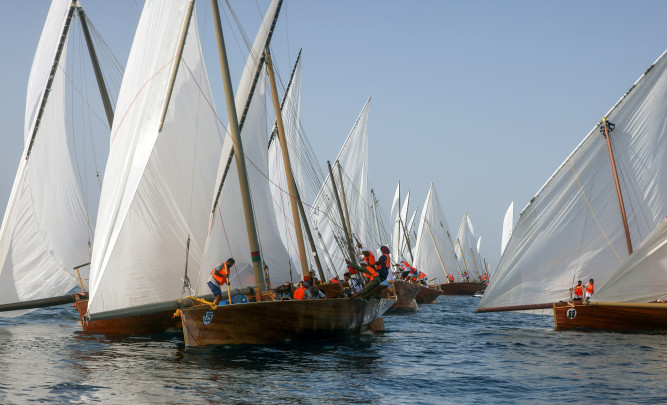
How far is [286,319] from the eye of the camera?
21.4 meters

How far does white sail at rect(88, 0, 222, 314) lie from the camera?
71.7ft

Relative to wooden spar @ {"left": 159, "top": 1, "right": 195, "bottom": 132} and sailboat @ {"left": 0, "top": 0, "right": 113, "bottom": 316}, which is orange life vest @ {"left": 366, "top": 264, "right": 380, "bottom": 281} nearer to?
wooden spar @ {"left": 159, "top": 1, "right": 195, "bottom": 132}

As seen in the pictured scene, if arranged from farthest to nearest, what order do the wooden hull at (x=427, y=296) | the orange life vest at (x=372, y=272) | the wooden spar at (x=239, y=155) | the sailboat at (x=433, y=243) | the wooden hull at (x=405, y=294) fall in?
the sailboat at (x=433, y=243), the wooden hull at (x=427, y=296), the wooden hull at (x=405, y=294), the orange life vest at (x=372, y=272), the wooden spar at (x=239, y=155)

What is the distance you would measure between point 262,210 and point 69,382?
12.5m

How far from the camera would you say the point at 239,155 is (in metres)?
22.8

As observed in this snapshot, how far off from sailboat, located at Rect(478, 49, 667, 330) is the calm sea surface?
1929 millimetres

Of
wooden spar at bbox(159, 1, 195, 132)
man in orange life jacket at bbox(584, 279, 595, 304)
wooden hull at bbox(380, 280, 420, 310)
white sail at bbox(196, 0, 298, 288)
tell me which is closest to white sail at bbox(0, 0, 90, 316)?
white sail at bbox(196, 0, 298, 288)

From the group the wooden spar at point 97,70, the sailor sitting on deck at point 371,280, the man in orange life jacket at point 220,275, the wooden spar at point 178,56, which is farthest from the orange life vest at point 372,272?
the wooden spar at point 97,70

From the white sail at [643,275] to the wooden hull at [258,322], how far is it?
991 cm

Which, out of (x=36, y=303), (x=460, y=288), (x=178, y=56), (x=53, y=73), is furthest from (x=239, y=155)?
(x=460, y=288)

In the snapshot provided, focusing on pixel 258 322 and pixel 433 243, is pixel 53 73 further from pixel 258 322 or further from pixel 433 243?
pixel 433 243

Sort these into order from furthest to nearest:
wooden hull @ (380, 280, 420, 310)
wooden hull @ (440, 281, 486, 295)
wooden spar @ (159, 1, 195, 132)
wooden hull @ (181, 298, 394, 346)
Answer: wooden hull @ (440, 281, 486, 295) < wooden hull @ (380, 280, 420, 310) < wooden spar @ (159, 1, 195, 132) < wooden hull @ (181, 298, 394, 346)

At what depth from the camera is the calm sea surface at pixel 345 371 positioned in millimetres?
15562

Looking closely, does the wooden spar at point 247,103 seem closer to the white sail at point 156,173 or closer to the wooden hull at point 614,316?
the white sail at point 156,173
